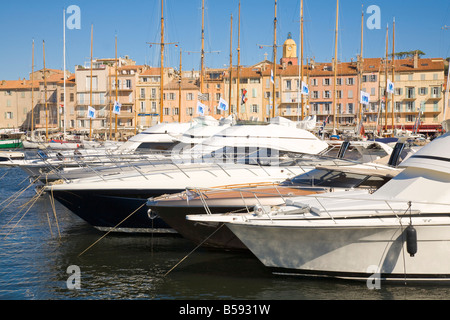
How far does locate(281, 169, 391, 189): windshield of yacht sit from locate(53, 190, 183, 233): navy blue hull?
3514mm

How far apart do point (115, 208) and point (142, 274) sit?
3.55 m

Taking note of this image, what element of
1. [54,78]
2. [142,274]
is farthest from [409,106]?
[142,274]

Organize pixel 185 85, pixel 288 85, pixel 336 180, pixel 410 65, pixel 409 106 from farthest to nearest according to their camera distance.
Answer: pixel 185 85 → pixel 410 65 → pixel 288 85 → pixel 409 106 → pixel 336 180

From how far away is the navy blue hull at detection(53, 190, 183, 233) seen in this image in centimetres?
1456

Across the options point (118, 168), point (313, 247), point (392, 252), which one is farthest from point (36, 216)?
point (392, 252)

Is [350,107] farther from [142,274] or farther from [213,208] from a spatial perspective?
[142,274]

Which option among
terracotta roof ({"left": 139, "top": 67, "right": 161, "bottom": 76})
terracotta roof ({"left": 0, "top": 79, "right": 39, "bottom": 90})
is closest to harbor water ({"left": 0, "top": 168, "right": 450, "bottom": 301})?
terracotta roof ({"left": 139, "top": 67, "right": 161, "bottom": 76})

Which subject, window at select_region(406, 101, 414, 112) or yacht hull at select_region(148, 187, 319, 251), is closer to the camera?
yacht hull at select_region(148, 187, 319, 251)

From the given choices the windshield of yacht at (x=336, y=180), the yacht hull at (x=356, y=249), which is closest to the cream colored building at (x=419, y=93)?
the windshield of yacht at (x=336, y=180)

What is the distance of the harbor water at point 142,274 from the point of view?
1022 centimetres

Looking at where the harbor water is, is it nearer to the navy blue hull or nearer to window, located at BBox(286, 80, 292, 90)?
the navy blue hull

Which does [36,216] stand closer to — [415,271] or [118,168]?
[118,168]

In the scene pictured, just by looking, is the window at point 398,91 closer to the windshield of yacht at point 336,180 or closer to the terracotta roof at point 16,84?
the terracotta roof at point 16,84

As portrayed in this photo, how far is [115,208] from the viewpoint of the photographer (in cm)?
1480
